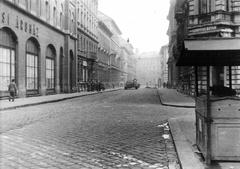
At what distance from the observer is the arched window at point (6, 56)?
20.3 m

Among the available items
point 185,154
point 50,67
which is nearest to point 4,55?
point 50,67

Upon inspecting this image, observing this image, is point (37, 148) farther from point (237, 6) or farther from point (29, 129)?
point (237, 6)

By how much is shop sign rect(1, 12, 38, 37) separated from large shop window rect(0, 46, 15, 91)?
2.02 meters

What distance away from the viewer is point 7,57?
21.0 m

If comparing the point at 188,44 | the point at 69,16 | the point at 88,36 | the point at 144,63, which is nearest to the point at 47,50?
the point at 69,16

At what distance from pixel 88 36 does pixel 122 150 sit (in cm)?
4010

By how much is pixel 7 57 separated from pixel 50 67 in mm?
8828

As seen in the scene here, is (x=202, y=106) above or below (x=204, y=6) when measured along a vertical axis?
below

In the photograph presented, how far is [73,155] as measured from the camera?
533cm

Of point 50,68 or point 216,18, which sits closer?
point 216,18

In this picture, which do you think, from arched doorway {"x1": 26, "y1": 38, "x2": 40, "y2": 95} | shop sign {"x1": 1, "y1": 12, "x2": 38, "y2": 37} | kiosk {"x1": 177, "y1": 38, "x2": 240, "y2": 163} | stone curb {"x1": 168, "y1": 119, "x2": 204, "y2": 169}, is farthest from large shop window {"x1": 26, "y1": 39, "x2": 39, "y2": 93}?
kiosk {"x1": 177, "y1": 38, "x2": 240, "y2": 163}

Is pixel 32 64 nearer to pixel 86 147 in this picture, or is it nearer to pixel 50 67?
pixel 50 67

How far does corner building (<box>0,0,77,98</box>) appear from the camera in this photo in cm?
2095

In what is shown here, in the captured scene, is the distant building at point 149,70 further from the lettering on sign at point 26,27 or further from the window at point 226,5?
the window at point 226,5
